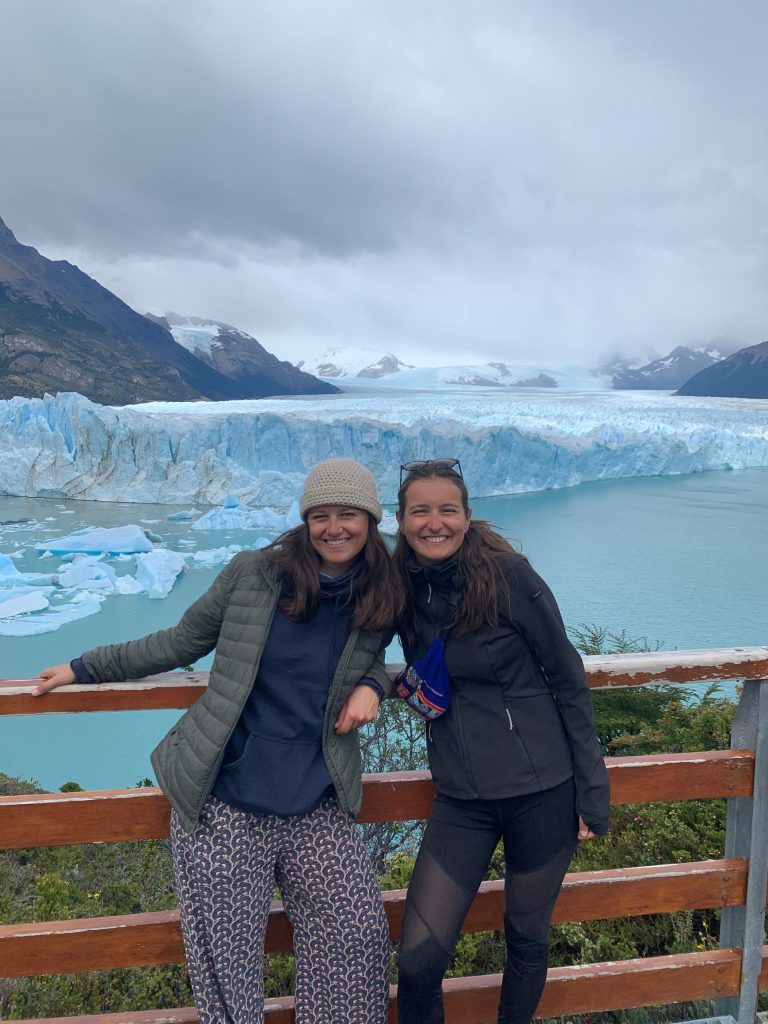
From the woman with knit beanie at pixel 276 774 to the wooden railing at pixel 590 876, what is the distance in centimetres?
7

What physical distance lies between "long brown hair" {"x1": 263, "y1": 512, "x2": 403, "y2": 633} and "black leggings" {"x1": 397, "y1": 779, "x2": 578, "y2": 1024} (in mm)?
315

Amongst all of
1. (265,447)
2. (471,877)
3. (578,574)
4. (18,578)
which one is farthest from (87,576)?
(471,877)

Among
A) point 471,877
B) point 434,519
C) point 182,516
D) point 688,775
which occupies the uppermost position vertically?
point 434,519

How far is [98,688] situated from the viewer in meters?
1.07

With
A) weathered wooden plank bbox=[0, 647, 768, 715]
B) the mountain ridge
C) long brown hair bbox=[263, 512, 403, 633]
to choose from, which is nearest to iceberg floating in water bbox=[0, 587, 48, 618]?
weathered wooden plank bbox=[0, 647, 768, 715]

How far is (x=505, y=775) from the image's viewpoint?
41.8 inches

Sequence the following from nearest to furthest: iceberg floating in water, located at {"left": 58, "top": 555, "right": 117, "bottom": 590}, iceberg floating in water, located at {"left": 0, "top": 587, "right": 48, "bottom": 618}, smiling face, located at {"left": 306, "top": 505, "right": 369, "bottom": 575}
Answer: smiling face, located at {"left": 306, "top": 505, "right": 369, "bottom": 575}, iceberg floating in water, located at {"left": 0, "top": 587, "right": 48, "bottom": 618}, iceberg floating in water, located at {"left": 58, "top": 555, "right": 117, "bottom": 590}

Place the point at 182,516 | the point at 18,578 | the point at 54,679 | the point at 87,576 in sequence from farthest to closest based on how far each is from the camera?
the point at 182,516, the point at 87,576, the point at 18,578, the point at 54,679

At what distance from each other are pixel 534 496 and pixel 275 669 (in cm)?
1726

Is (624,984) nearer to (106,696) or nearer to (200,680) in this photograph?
(200,680)

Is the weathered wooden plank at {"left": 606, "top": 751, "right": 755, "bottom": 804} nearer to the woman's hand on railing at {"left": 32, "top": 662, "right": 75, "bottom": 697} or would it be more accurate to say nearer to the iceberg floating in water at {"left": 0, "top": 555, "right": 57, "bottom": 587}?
the woman's hand on railing at {"left": 32, "top": 662, "right": 75, "bottom": 697}

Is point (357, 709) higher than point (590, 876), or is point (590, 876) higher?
point (357, 709)

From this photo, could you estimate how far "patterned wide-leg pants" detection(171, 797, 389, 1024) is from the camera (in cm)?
104

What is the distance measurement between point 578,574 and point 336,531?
11.1 m
